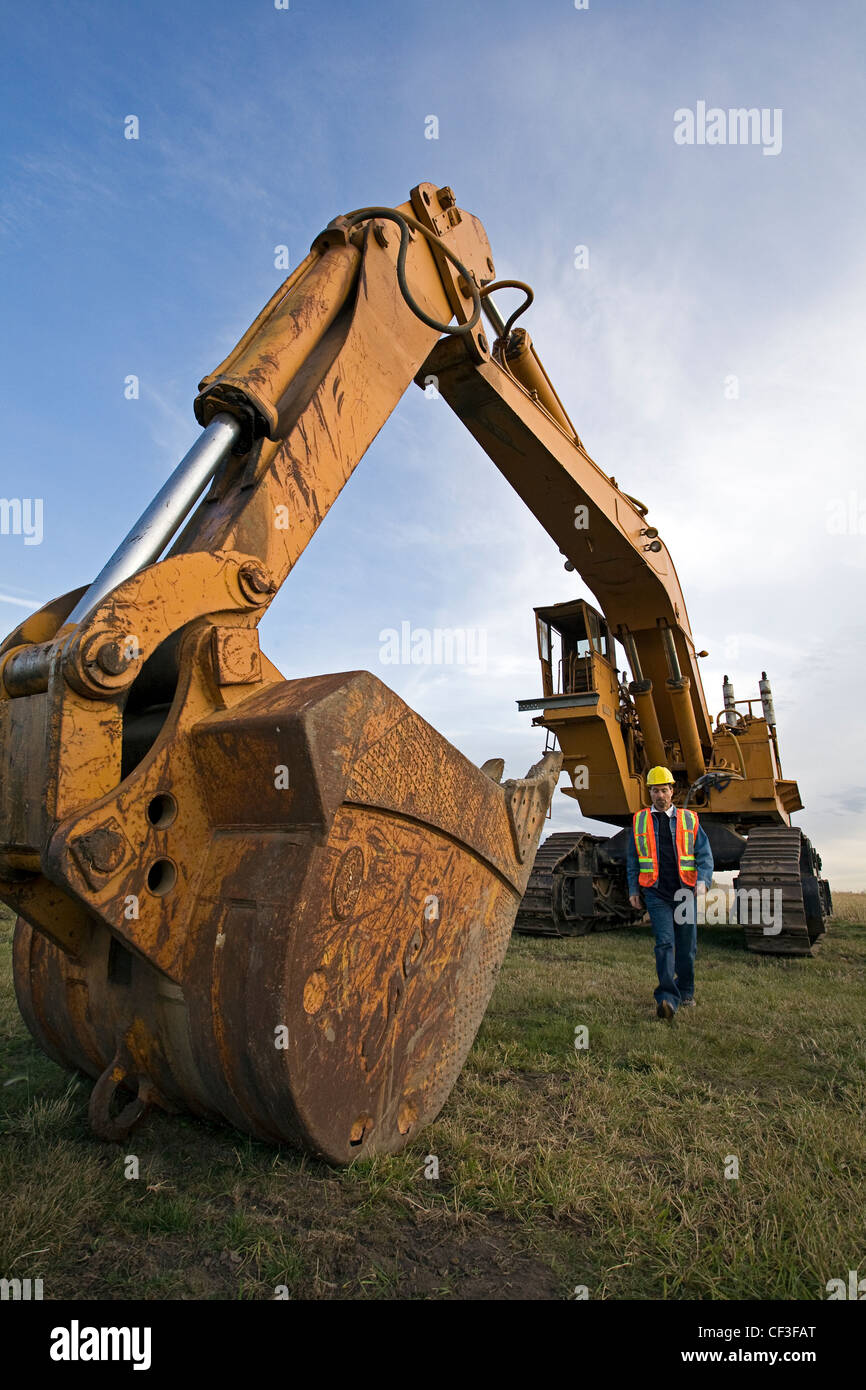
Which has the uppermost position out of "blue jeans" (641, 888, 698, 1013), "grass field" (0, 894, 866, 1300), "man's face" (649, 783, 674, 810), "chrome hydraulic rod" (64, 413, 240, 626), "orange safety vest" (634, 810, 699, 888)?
"chrome hydraulic rod" (64, 413, 240, 626)

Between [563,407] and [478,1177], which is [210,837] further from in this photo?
[563,407]

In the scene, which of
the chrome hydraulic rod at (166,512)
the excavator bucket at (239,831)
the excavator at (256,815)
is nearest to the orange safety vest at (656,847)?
the excavator at (256,815)

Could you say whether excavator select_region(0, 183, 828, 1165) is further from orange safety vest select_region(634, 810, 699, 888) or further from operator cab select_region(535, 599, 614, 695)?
operator cab select_region(535, 599, 614, 695)

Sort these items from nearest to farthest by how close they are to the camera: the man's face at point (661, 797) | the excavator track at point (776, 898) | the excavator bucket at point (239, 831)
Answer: the excavator bucket at point (239, 831) < the man's face at point (661, 797) < the excavator track at point (776, 898)

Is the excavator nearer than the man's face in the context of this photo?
Yes

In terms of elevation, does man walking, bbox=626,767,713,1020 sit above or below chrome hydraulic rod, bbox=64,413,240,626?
below

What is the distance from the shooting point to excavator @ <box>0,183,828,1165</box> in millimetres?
2213

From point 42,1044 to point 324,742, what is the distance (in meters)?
1.90

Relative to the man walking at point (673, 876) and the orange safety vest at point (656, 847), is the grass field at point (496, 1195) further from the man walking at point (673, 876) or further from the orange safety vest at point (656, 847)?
the orange safety vest at point (656, 847)

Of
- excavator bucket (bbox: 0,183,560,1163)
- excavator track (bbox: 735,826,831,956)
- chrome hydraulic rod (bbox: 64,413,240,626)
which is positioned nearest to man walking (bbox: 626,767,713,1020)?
excavator bucket (bbox: 0,183,560,1163)

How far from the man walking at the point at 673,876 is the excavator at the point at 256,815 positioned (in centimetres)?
209

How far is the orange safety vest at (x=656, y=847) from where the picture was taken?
5.40 m

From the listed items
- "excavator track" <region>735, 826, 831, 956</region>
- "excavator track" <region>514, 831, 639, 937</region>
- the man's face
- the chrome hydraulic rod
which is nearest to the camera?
the chrome hydraulic rod

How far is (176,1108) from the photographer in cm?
264
